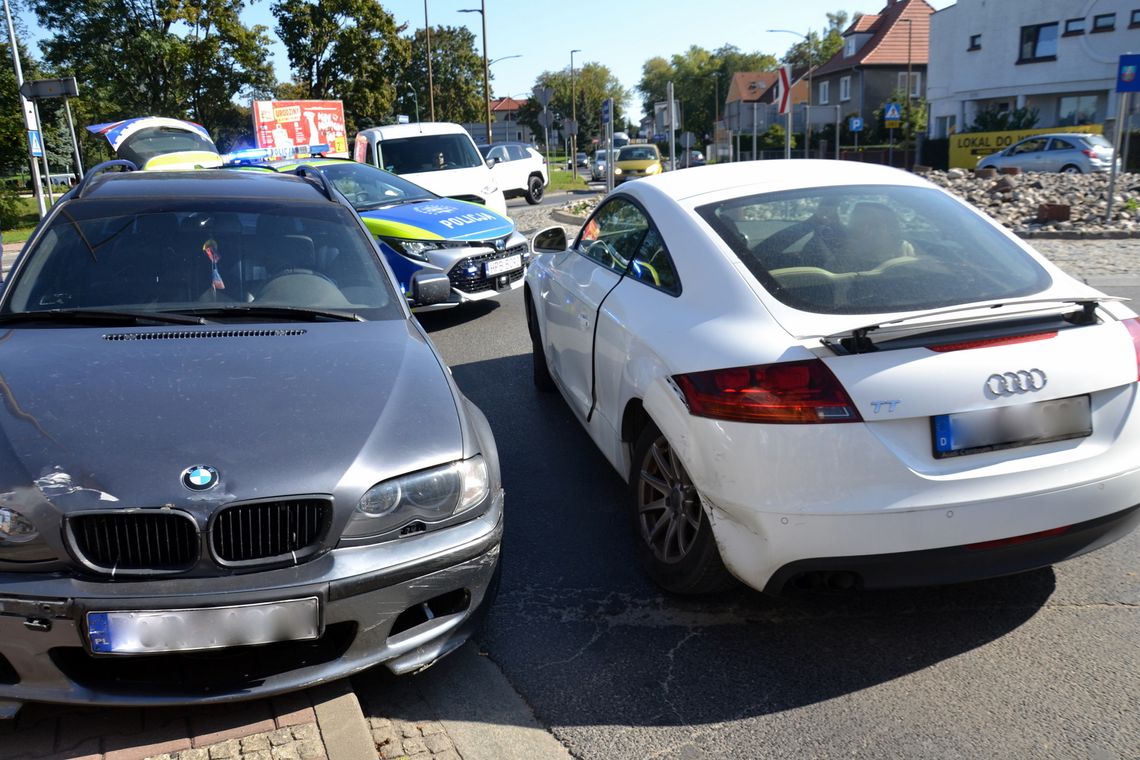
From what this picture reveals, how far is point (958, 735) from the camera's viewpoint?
285 centimetres

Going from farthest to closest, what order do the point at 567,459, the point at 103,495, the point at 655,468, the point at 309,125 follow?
the point at 309,125 → the point at 567,459 → the point at 655,468 → the point at 103,495

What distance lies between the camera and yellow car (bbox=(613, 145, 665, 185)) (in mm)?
37188

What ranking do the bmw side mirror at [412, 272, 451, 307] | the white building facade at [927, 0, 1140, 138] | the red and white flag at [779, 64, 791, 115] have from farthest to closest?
the white building facade at [927, 0, 1140, 138]
the red and white flag at [779, 64, 791, 115]
the bmw side mirror at [412, 272, 451, 307]

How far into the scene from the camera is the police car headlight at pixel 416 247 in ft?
30.3

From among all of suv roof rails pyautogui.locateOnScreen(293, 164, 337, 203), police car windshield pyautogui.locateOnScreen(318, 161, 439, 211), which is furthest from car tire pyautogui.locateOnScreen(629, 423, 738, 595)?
police car windshield pyautogui.locateOnScreen(318, 161, 439, 211)

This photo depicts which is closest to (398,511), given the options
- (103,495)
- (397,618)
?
(397,618)

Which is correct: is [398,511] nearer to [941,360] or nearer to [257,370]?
[257,370]

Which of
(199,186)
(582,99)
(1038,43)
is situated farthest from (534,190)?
(582,99)

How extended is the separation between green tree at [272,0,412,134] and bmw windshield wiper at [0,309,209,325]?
52464mm

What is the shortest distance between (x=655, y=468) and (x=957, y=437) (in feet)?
3.98

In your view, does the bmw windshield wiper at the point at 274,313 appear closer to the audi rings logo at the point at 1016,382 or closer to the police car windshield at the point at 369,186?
the audi rings logo at the point at 1016,382

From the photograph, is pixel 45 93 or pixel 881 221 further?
pixel 45 93

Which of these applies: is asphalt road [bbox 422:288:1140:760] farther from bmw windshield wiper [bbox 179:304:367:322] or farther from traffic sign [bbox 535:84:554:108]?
traffic sign [bbox 535:84:554:108]

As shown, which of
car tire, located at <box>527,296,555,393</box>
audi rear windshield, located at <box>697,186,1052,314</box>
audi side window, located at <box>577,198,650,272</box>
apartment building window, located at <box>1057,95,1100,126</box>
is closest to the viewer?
audi rear windshield, located at <box>697,186,1052,314</box>
